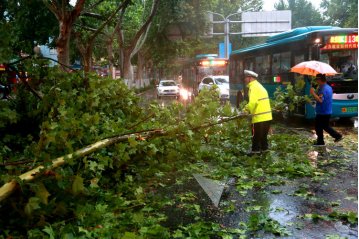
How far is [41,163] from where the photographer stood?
412 centimetres

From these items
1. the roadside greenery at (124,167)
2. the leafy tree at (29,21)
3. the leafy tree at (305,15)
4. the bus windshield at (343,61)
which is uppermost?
the leafy tree at (305,15)

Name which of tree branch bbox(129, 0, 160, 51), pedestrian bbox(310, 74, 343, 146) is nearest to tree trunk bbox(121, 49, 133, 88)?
tree branch bbox(129, 0, 160, 51)

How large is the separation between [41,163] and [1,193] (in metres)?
0.54

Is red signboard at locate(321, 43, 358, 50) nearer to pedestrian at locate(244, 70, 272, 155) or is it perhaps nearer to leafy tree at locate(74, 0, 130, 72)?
pedestrian at locate(244, 70, 272, 155)

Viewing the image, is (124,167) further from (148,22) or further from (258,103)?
(148,22)

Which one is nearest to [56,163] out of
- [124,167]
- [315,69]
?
[124,167]

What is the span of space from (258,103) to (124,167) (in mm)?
3321

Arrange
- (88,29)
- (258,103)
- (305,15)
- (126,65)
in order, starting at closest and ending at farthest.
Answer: (258,103), (88,29), (126,65), (305,15)

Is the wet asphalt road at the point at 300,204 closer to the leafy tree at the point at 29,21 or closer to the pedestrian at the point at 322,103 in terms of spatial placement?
the pedestrian at the point at 322,103

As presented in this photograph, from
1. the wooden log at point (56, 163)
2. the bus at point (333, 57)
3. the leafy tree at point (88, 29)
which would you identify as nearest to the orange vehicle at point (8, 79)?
the wooden log at point (56, 163)

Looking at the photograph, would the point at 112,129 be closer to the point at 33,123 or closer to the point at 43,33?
the point at 33,123

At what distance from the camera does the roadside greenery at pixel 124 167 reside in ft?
13.4

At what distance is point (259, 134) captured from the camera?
336 inches

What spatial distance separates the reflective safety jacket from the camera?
8125mm
